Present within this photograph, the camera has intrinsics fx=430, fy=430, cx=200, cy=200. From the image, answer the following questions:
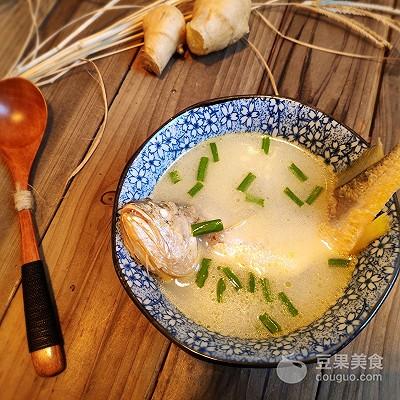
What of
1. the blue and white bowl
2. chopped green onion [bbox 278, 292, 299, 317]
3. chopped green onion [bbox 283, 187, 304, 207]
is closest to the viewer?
the blue and white bowl

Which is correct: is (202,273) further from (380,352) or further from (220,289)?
(380,352)

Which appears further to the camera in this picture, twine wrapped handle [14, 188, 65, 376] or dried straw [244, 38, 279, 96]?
dried straw [244, 38, 279, 96]

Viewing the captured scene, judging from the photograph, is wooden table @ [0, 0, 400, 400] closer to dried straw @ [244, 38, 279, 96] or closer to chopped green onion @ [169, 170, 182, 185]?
dried straw @ [244, 38, 279, 96]

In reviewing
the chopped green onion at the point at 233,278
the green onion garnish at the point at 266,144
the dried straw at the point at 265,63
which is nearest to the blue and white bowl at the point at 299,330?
the green onion garnish at the point at 266,144

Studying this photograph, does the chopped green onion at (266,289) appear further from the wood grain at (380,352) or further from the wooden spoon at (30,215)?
the wooden spoon at (30,215)

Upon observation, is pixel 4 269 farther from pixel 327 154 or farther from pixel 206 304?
pixel 327 154

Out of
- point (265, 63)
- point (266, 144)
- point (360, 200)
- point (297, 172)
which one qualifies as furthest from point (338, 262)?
point (265, 63)

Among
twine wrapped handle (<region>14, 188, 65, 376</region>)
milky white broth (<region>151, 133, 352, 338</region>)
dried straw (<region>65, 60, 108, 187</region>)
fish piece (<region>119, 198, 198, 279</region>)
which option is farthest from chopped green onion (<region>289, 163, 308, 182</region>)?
twine wrapped handle (<region>14, 188, 65, 376</region>)
